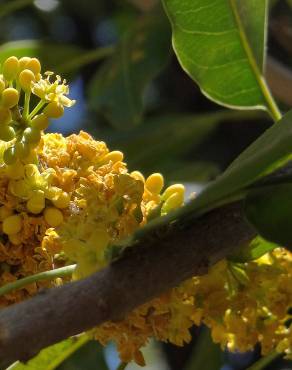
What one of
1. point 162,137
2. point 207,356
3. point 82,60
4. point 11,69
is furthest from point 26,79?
point 82,60

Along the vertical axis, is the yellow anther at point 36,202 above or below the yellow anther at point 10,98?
below

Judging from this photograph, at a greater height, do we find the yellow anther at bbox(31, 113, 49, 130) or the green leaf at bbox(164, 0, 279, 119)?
the yellow anther at bbox(31, 113, 49, 130)

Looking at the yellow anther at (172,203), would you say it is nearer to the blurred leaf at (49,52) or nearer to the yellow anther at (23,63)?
the yellow anther at (23,63)

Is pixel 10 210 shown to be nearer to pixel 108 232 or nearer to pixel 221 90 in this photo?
pixel 108 232

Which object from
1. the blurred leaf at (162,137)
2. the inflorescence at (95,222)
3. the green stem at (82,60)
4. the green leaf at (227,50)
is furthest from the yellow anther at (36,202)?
the green stem at (82,60)

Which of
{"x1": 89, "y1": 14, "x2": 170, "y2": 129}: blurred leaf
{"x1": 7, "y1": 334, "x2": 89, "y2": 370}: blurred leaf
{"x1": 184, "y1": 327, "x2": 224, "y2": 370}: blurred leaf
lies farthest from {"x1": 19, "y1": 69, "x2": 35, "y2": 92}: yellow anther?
{"x1": 89, "y1": 14, "x2": 170, "y2": 129}: blurred leaf

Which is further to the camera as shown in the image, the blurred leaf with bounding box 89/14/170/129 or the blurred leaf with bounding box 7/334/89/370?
the blurred leaf with bounding box 89/14/170/129

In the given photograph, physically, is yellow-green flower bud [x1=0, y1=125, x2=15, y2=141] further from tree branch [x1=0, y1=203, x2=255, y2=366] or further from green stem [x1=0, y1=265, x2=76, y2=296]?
tree branch [x1=0, y1=203, x2=255, y2=366]
